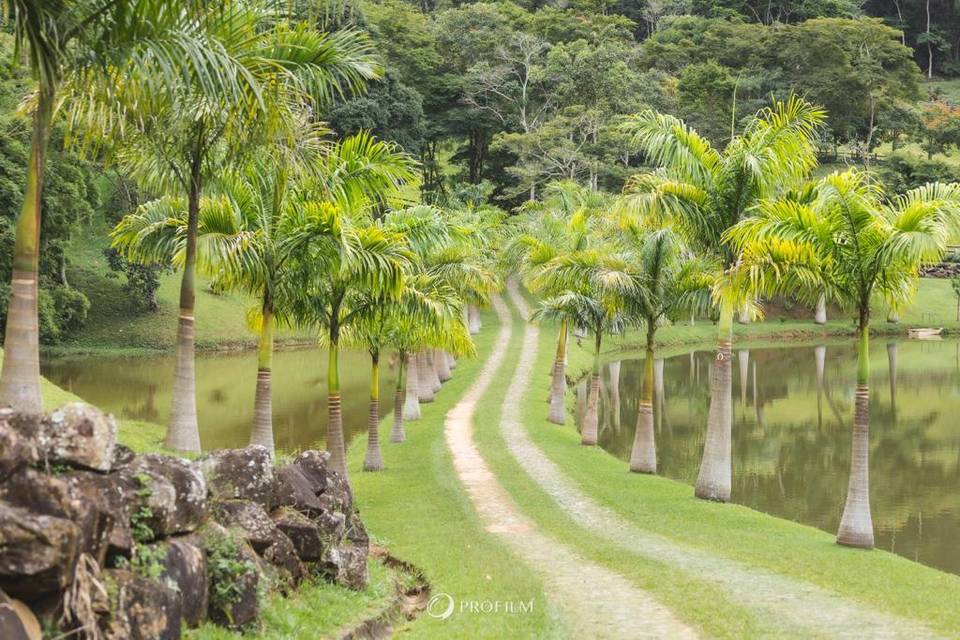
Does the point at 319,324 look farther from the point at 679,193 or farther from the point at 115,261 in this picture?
the point at 115,261

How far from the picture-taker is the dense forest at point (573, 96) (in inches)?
2849

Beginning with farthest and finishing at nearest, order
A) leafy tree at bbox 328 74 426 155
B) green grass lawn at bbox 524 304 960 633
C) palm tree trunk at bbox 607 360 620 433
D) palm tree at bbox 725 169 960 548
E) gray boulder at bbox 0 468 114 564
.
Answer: leafy tree at bbox 328 74 426 155 < palm tree trunk at bbox 607 360 620 433 < palm tree at bbox 725 169 960 548 < green grass lawn at bbox 524 304 960 633 < gray boulder at bbox 0 468 114 564

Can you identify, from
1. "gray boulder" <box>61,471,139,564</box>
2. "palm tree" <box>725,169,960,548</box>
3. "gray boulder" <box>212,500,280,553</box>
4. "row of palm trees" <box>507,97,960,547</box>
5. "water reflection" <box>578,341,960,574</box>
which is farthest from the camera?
"water reflection" <box>578,341,960,574</box>

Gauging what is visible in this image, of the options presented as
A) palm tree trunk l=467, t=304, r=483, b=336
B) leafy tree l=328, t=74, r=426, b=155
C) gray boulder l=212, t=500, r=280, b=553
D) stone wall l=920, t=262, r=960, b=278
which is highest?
leafy tree l=328, t=74, r=426, b=155

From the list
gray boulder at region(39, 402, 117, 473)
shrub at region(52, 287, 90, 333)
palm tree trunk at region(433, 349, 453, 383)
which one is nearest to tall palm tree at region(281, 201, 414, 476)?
gray boulder at region(39, 402, 117, 473)

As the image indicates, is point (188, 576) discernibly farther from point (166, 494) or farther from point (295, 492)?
point (295, 492)

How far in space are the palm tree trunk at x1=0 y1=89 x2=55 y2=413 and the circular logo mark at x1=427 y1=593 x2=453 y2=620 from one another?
6.16 meters

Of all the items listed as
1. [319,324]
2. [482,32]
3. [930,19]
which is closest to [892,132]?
[482,32]

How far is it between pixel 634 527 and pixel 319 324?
27.8 feet

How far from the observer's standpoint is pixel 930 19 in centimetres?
13362

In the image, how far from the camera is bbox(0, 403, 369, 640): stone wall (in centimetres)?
745

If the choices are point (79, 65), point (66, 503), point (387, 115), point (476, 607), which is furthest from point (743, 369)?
point (66, 503)

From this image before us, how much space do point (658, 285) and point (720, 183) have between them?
398cm

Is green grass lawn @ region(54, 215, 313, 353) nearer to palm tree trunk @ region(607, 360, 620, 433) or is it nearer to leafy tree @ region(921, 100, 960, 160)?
palm tree trunk @ region(607, 360, 620, 433)
